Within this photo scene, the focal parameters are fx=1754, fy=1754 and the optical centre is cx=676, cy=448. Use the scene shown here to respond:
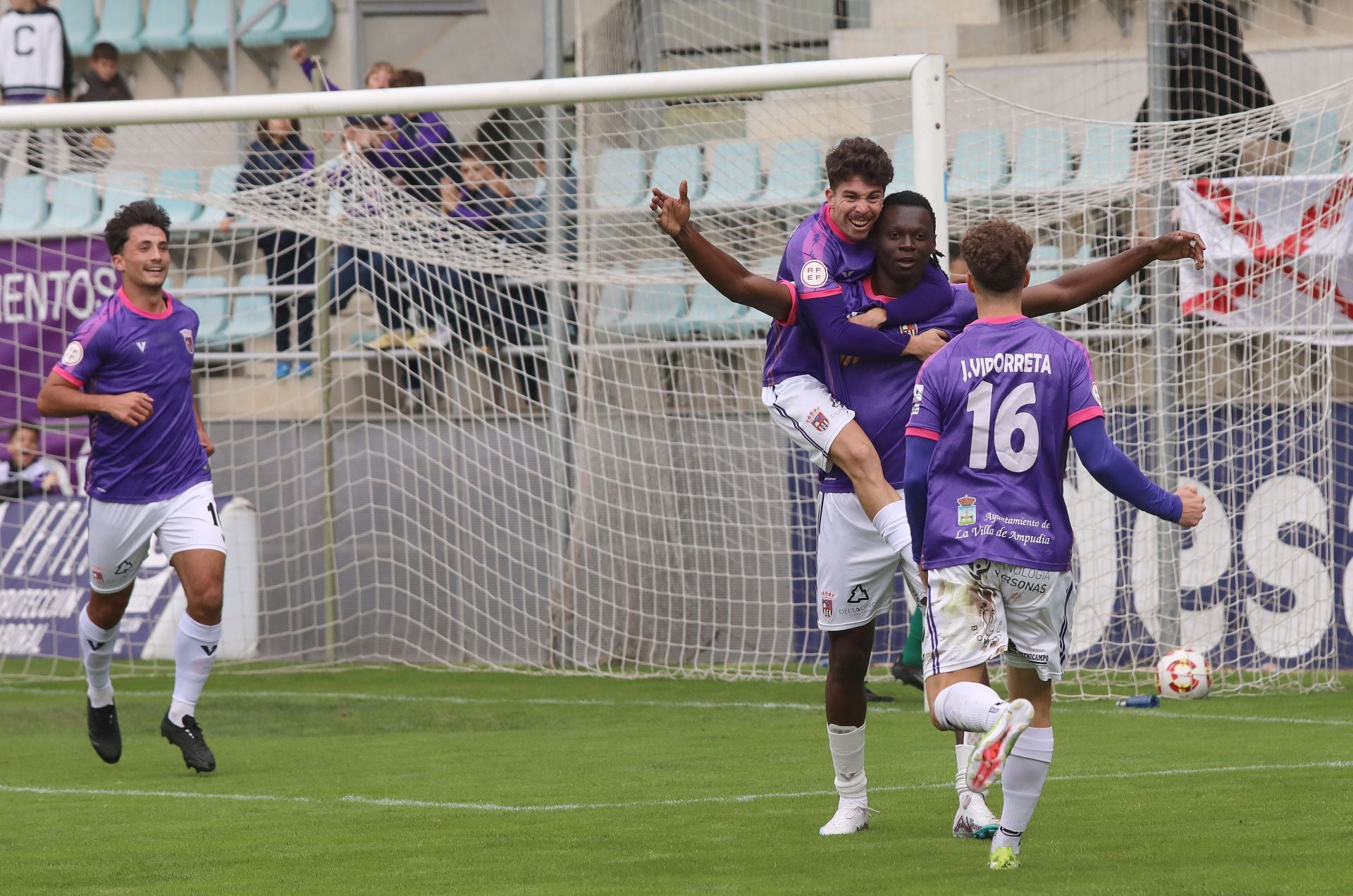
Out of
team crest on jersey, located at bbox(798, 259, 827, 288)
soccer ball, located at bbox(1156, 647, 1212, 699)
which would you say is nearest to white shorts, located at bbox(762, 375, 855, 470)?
team crest on jersey, located at bbox(798, 259, 827, 288)

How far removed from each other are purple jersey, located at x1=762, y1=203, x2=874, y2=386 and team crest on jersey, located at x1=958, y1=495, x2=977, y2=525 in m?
1.10

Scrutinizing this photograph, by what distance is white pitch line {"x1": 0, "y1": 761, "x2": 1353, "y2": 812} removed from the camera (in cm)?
629

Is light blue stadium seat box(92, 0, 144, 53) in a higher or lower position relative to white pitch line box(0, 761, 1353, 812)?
higher

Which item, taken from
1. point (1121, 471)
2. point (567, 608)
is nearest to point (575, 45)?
point (567, 608)

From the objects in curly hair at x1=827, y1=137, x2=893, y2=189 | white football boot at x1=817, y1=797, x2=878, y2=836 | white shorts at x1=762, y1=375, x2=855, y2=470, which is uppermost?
curly hair at x1=827, y1=137, x2=893, y2=189

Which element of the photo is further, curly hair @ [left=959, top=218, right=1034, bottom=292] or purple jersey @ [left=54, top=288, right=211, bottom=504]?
purple jersey @ [left=54, top=288, right=211, bottom=504]

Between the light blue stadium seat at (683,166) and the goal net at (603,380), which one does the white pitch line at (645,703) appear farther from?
the light blue stadium seat at (683,166)

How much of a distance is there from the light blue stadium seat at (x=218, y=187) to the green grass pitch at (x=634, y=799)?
4333mm

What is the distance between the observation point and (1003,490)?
15.3 feet

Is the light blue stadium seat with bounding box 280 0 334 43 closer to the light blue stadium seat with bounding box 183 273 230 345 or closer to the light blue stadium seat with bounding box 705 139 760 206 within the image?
the light blue stadium seat with bounding box 183 273 230 345

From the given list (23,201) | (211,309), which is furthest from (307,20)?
(211,309)

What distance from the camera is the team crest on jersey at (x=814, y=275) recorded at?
18.3ft

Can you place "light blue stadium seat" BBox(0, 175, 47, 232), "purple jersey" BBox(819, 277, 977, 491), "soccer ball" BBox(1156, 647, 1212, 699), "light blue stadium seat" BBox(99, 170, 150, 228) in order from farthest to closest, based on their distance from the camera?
"light blue stadium seat" BBox(0, 175, 47, 232)
"light blue stadium seat" BBox(99, 170, 150, 228)
"soccer ball" BBox(1156, 647, 1212, 699)
"purple jersey" BBox(819, 277, 977, 491)

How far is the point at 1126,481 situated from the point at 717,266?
1531mm
